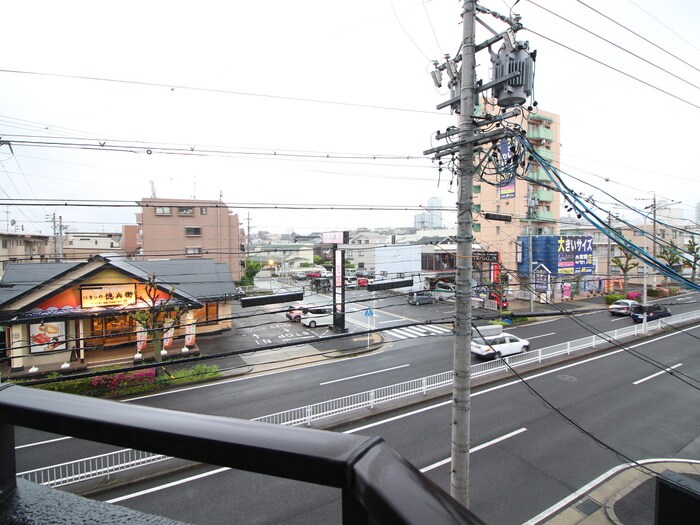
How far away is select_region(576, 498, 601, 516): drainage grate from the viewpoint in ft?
21.3

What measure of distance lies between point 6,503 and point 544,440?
10788 mm

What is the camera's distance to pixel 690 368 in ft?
47.2

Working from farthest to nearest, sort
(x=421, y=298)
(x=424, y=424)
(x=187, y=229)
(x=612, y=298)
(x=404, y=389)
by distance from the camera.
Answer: (x=187, y=229) → (x=421, y=298) → (x=612, y=298) → (x=404, y=389) → (x=424, y=424)

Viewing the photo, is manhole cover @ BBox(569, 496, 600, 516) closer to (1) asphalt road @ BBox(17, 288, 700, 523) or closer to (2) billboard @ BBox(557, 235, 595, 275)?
(1) asphalt road @ BBox(17, 288, 700, 523)

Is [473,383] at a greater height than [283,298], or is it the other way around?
[283,298]

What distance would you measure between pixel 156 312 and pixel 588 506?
52.2 ft

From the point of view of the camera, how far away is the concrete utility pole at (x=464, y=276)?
519cm

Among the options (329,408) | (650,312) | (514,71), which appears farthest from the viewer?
(650,312)

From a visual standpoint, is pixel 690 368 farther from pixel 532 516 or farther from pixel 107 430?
pixel 107 430

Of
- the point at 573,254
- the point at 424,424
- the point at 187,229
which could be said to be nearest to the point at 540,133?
the point at 573,254

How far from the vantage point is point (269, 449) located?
710mm

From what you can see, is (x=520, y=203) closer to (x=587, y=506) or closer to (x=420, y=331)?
(x=420, y=331)

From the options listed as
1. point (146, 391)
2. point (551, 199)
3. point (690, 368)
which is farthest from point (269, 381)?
point (551, 199)

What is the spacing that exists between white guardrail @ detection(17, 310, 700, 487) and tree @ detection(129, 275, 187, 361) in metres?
6.68
